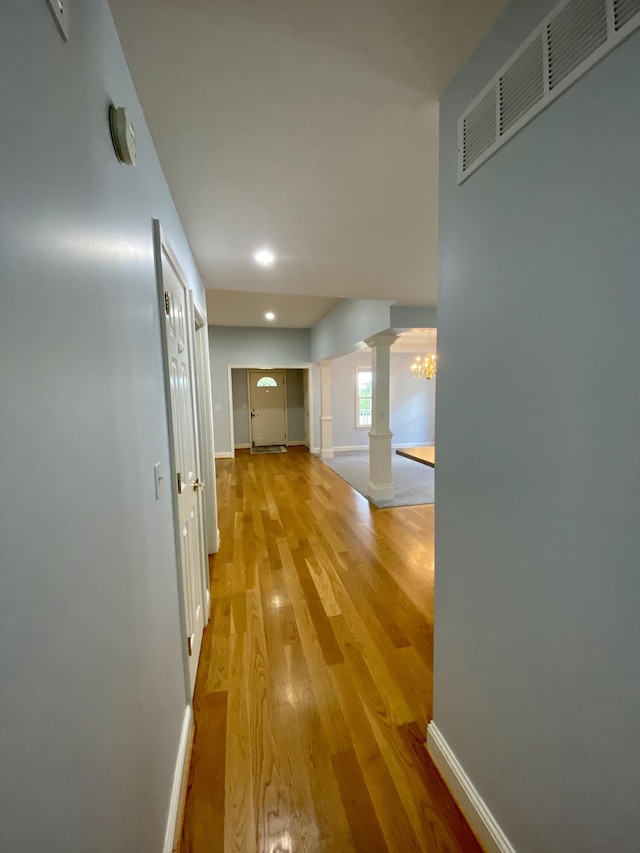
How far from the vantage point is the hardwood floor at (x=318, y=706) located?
108cm

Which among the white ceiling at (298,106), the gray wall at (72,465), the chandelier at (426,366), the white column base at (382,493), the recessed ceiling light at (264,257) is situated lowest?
the white column base at (382,493)

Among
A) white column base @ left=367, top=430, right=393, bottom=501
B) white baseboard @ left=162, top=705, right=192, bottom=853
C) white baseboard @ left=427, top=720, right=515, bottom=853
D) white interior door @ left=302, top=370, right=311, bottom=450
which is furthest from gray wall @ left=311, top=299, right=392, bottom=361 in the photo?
white baseboard @ left=162, top=705, right=192, bottom=853

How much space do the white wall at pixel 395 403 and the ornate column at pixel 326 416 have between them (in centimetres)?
45

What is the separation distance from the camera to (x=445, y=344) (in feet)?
3.77

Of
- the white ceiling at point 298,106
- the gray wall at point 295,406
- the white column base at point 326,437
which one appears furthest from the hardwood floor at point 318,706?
the gray wall at point 295,406

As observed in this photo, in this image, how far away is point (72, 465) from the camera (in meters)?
0.57

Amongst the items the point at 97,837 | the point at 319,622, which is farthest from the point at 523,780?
the point at 319,622

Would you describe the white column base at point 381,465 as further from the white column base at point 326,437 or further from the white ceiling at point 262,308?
the white column base at point 326,437

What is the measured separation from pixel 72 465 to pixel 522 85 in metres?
1.32

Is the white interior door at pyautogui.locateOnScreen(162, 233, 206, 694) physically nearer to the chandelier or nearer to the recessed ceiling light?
the recessed ceiling light

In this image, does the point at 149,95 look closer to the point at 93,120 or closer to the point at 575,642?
the point at 93,120

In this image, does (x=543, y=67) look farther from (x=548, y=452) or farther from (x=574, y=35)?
(x=548, y=452)

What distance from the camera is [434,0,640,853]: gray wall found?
0.63 meters

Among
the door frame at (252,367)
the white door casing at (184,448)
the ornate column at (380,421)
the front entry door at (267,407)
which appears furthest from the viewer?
the front entry door at (267,407)
